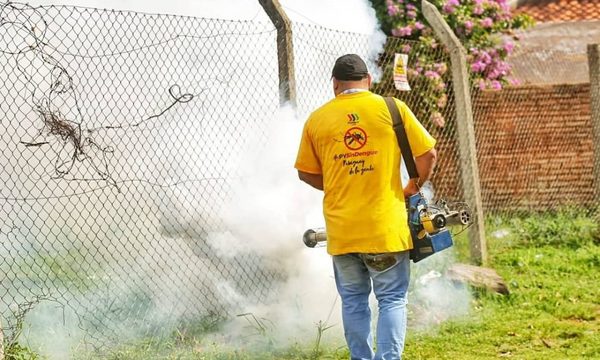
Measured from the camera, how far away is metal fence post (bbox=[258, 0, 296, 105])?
639 cm

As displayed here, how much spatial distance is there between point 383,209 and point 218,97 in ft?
7.39

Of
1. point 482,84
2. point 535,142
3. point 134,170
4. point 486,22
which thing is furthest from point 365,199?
point 486,22

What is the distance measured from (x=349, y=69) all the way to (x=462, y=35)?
662 centimetres

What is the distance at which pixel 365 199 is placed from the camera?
15.7 ft

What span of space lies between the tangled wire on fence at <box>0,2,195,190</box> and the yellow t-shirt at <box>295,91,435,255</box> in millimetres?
1524

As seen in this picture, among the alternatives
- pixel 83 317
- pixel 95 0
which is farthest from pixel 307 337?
pixel 95 0

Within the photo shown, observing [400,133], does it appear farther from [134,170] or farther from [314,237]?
[134,170]

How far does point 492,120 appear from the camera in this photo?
1070cm

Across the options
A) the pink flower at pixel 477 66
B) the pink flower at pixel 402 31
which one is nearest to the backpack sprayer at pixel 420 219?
the pink flower at pixel 402 31

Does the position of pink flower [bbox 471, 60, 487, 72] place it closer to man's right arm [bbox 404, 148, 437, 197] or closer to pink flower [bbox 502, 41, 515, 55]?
pink flower [bbox 502, 41, 515, 55]

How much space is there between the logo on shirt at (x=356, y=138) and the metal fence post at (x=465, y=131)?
339 cm

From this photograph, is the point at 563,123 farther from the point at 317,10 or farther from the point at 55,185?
the point at 55,185

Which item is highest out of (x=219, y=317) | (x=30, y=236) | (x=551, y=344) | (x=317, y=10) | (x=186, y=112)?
(x=317, y=10)

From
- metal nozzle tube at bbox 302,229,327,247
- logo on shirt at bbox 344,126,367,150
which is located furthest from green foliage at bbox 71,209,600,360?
logo on shirt at bbox 344,126,367,150
